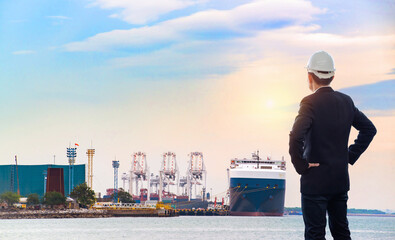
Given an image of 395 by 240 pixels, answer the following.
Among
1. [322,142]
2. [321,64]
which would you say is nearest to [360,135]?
[322,142]

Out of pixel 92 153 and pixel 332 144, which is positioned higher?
pixel 92 153

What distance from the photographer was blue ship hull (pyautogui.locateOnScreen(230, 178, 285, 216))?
294ft

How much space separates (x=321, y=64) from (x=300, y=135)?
0.51 meters

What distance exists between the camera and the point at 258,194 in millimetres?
90000

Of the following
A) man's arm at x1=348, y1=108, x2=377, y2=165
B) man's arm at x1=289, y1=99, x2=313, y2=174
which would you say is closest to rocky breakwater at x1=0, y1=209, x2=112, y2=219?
man's arm at x1=348, y1=108, x2=377, y2=165

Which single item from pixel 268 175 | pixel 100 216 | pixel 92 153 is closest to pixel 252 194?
pixel 268 175

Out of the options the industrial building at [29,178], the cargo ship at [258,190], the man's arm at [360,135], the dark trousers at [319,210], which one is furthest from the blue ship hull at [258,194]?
the dark trousers at [319,210]

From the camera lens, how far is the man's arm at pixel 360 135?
4797 mm

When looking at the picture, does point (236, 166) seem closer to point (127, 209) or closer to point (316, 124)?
point (127, 209)

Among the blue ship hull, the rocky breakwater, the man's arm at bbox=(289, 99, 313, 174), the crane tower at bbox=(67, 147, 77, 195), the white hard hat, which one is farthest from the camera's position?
the crane tower at bbox=(67, 147, 77, 195)

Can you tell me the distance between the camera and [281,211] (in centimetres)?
9738

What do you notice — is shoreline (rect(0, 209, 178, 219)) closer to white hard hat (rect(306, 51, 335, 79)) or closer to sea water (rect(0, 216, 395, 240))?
sea water (rect(0, 216, 395, 240))

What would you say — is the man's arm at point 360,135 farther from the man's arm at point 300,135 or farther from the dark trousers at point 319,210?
the man's arm at point 300,135

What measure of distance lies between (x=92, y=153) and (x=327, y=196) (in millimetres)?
136330
